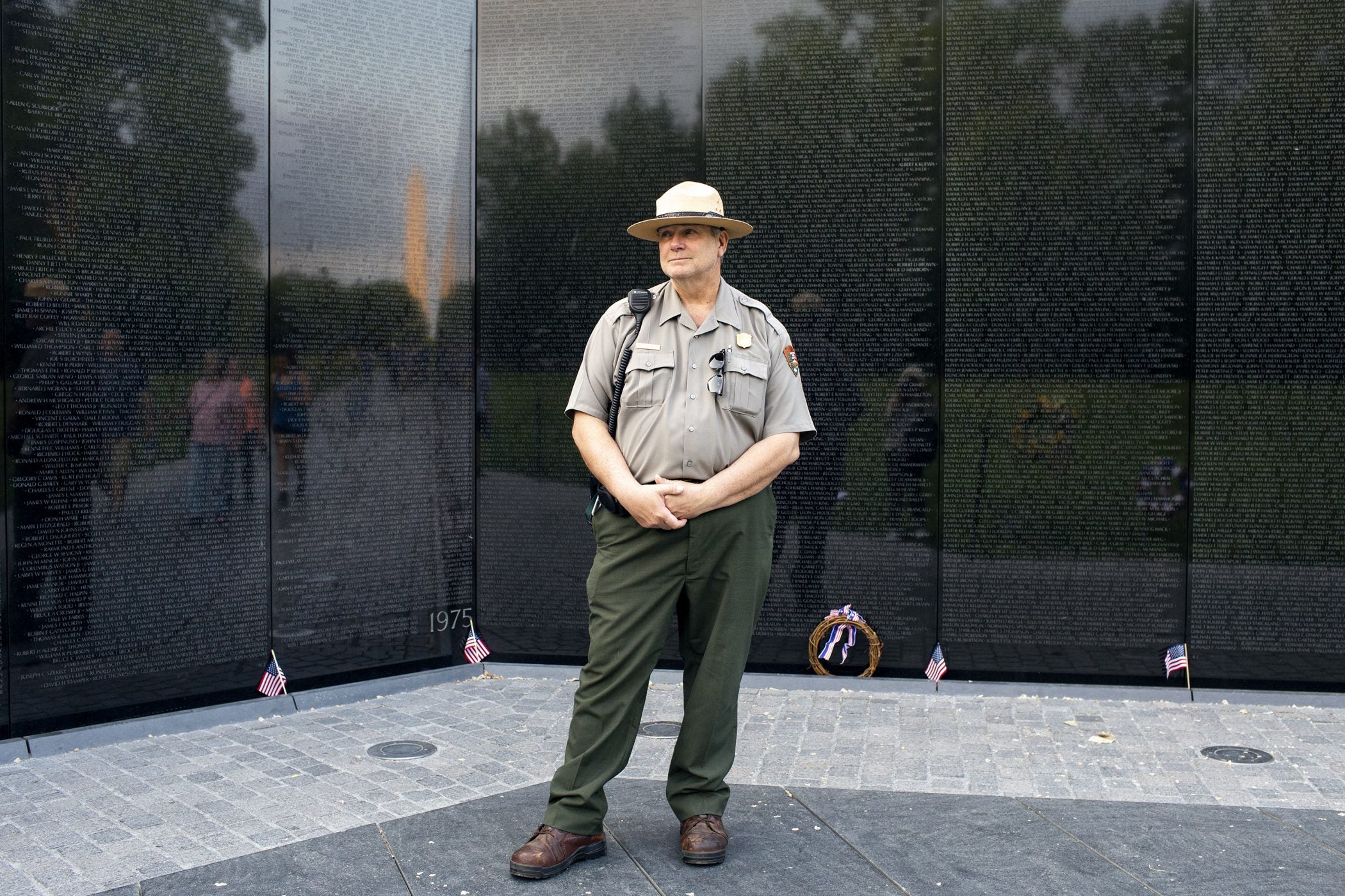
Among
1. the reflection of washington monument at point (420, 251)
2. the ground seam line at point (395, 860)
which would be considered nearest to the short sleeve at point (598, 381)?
the ground seam line at point (395, 860)

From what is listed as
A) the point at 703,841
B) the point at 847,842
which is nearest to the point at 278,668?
the point at 703,841

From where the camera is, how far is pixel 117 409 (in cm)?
579

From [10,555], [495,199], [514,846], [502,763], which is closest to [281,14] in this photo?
[495,199]

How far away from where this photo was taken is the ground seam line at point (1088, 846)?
4.06m

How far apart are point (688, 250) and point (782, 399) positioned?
0.61 metres

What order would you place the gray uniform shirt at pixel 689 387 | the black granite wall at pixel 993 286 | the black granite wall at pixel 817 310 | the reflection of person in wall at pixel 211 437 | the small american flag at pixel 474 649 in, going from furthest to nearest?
the small american flag at pixel 474 649, the black granite wall at pixel 993 286, the black granite wall at pixel 817 310, the reflection of person in wall at pixel 211 437, the gray uniform shirt at pixel 689 387

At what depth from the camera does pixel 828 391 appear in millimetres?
6879

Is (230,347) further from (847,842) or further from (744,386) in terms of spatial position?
(847,842)

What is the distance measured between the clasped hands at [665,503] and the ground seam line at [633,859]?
44.2 inches

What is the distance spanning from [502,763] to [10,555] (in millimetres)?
2296

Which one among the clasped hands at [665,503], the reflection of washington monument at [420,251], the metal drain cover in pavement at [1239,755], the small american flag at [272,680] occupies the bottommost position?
the metal drain cover in pavement at [1239,755]

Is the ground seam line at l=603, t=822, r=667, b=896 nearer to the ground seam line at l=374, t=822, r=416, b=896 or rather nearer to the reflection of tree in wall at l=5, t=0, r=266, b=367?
the ground seam line at l=374, t=822, r=416, b=896

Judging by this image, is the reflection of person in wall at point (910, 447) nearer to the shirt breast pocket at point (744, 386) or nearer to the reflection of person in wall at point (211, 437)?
the shirt breast pocket at point (744, 386)

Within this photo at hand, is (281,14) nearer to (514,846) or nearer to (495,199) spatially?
(495,199)
